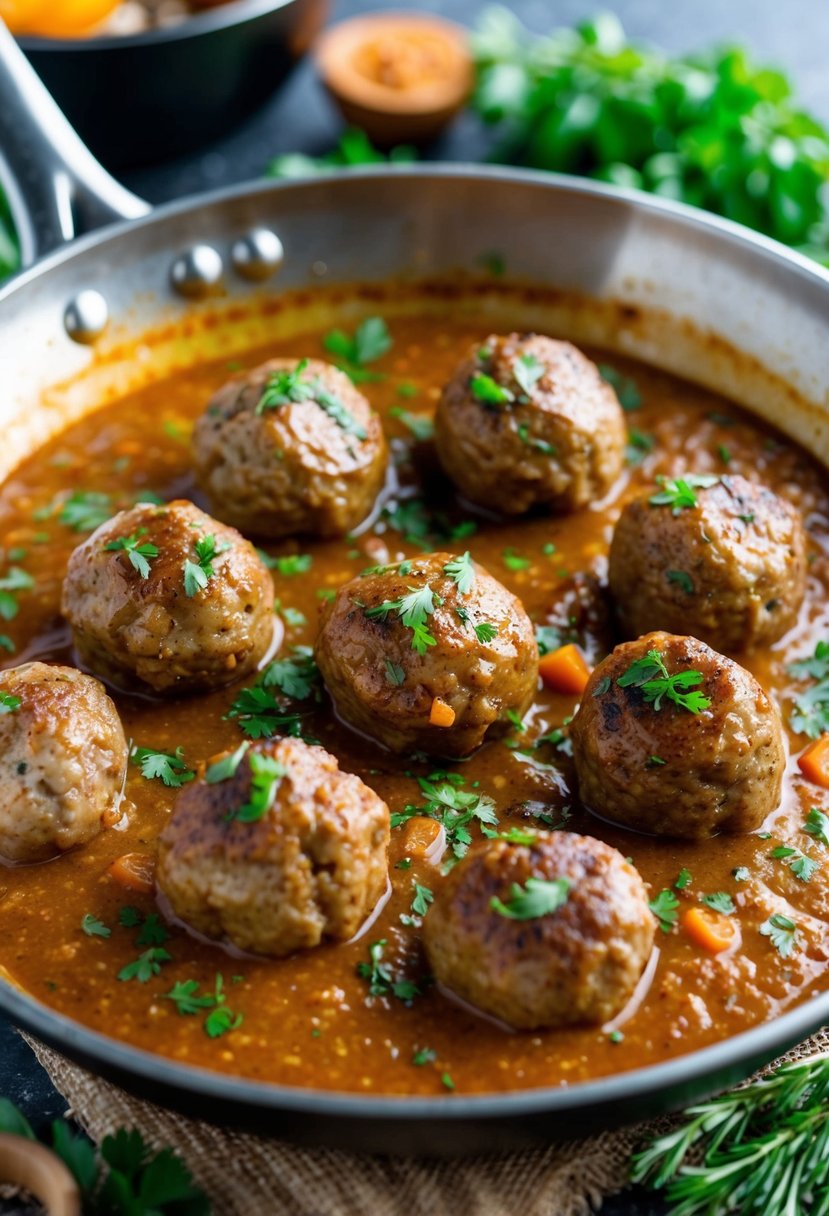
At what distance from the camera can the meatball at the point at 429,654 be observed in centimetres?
438

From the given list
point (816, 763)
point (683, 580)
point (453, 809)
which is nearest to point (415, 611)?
point (453, 809)

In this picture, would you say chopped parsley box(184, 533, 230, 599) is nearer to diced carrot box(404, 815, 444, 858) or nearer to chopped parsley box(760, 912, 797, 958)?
diced carrot box(404, 815, 444, 858)

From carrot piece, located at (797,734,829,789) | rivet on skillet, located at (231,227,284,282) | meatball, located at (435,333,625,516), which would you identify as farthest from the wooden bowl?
carrot piece, located at (797,734,829,789)

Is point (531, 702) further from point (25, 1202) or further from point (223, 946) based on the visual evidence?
point (25, 1202)

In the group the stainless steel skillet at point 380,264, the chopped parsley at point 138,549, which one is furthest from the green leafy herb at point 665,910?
the stainless steel skillet at point 380,264

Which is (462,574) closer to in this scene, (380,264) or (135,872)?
(135,872)

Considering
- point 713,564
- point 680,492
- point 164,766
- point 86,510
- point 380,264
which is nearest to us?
point 164,766

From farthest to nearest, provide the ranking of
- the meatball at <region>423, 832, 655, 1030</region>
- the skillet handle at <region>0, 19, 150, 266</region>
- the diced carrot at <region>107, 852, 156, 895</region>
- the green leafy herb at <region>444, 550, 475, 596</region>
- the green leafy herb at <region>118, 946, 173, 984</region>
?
the skillet handle at <region>0, 19, 150, 266</region>
the green leafy herb at <region>444, 550, 475, 596</region>
the diced carrot at <region>107, 852, 156, 895</region>
the green leafy herb at <region>118, 946, 173, 984</region>
the meatball at <region>423, 832, 655, 1030</region>

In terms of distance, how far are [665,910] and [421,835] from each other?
0.78 meters

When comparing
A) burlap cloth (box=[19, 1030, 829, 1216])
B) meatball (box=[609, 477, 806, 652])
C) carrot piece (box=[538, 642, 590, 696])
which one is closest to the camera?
burlap cloth (box=[19, 1030, 829, 1216])

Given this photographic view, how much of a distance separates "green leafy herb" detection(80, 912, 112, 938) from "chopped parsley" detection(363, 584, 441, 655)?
124 centimetres

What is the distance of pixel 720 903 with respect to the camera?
4.23m

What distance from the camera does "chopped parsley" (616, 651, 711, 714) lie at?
13.8 ft

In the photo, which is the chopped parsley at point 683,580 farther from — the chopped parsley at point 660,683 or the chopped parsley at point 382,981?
the chopped parsley at point 382,981
